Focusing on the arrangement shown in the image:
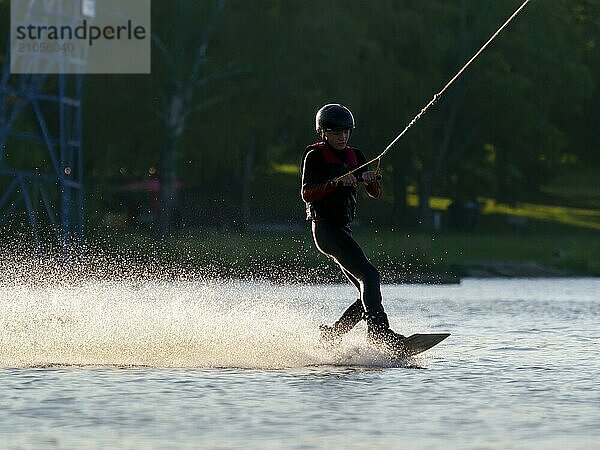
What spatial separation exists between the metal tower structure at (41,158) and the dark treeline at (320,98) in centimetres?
152

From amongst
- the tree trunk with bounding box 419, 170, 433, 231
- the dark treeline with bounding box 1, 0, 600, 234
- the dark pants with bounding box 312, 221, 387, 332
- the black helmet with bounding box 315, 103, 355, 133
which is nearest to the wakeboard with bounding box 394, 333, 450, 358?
the dark pants with bounding box 312, 221, 387, 332

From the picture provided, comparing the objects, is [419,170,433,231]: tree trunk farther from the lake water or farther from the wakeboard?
the wakeboard

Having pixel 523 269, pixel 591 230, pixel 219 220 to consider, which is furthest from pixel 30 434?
pixel 591 230

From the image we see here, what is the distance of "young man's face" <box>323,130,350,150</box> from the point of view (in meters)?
13.4

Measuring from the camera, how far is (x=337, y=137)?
1341 cm

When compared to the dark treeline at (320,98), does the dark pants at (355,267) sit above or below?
below

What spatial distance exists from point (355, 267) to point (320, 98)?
38.8 metres

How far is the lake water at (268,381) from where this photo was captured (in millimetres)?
9477

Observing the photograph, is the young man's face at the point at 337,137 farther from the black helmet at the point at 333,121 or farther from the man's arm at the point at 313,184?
the man's arm at the point at 313,184

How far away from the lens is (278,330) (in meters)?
14.8

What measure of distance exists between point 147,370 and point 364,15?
142ft

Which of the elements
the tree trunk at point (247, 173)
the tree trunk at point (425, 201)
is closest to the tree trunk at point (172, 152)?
the tree trunk at point (247, 173)

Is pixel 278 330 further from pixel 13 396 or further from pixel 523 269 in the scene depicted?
pixel 523 269

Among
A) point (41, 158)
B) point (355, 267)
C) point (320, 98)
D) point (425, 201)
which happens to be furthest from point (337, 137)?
point (425, 201)
